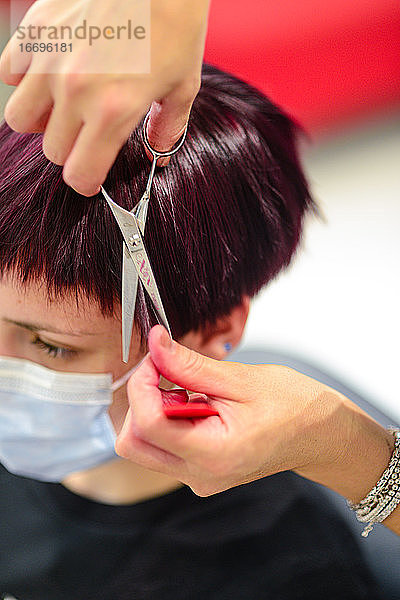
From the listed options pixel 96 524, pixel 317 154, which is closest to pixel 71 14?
pixel 96 524

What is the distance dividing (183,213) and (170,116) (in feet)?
0.65

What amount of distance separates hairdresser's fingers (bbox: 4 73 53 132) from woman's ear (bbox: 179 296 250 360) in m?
0.42

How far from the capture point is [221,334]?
3.10 feet

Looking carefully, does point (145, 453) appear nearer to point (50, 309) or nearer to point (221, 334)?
point (50, 309)

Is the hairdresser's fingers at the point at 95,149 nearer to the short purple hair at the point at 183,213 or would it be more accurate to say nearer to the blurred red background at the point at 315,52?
the short purple hair at the point at 183,213

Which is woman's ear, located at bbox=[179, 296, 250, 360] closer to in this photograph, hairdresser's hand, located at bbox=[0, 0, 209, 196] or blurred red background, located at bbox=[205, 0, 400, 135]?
hairdresser's hand, located at bbox=[0, 0, 209, 196]

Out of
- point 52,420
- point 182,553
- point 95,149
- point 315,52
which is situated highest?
point 315,52

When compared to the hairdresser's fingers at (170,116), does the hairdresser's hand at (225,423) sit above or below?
below

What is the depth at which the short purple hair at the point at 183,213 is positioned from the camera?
0.74m

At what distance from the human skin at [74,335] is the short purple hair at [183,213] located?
0.06 ft

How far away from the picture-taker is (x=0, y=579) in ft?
3.50

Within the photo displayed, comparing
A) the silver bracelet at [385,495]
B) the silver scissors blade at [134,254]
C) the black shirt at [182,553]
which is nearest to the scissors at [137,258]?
the silver scissors blade at [134,254]

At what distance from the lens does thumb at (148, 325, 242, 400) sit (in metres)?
0.60

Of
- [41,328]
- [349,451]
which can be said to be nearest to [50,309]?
[41,328]
